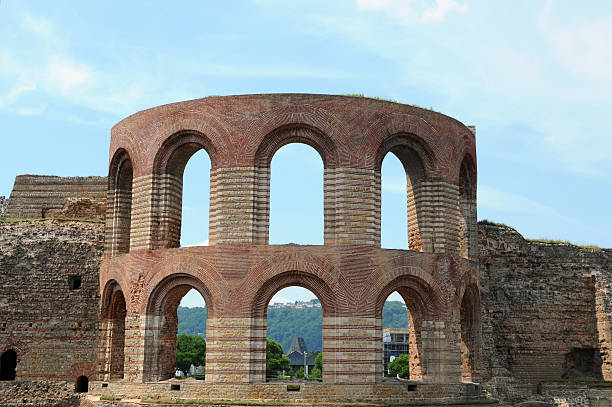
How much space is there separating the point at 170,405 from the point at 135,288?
4.23 metres

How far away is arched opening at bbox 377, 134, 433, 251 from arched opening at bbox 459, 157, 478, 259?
102 inches

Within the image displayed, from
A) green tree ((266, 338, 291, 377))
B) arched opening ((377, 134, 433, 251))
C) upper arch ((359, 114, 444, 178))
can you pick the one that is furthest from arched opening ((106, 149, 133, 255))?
green tree ((266, 338, 291, 377))

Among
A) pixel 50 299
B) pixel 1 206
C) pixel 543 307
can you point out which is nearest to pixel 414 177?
pixel 543 307

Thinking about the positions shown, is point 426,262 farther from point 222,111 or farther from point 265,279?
point 222,111

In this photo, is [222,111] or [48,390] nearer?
[222,111]

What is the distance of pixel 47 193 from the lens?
3005 cm

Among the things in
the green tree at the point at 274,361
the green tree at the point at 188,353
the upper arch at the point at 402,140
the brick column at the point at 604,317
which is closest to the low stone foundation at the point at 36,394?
the upper arch at the point at 402,140

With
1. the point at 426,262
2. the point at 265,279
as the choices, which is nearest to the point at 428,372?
the point at 426,262

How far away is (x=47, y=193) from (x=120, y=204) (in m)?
6.62

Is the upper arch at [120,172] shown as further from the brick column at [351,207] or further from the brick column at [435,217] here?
the brick column at [435,217]

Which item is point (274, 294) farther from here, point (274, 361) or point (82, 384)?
point (274, 361)

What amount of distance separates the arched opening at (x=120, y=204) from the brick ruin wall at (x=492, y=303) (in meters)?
1.27

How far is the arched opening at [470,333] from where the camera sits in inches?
965

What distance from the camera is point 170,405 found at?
20.2 meters
